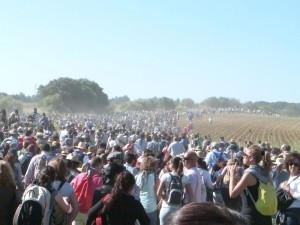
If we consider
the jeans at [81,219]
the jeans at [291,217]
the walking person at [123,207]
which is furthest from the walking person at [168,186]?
the walking person at [123,207]

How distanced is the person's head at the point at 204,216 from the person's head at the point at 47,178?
4416 millimetres

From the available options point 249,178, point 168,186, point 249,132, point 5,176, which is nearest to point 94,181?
point 168,186

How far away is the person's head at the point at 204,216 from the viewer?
1475mm

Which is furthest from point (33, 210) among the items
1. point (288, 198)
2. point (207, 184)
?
point (207, 184)

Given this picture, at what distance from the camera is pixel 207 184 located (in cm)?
905

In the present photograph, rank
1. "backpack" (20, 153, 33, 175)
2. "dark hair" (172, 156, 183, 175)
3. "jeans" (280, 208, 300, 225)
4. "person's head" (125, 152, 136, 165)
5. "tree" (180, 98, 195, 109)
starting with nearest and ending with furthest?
"jeans" (280, 208, 300, 225), "dark hair" (172, 156, 183, 175), "person's head" (125, 152, 136, 165), "backpack" (20, 153, 33, 175), "tree" (180, 98, 195, 109)

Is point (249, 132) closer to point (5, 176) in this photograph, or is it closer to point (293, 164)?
point (293, 164)

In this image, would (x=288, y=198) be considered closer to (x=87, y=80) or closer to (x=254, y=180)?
(x=254, y=180)

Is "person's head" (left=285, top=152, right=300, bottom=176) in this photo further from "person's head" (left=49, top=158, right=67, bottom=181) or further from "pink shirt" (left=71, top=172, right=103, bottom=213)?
"person's head" (left=49, top=158, right=67, bottom=181)

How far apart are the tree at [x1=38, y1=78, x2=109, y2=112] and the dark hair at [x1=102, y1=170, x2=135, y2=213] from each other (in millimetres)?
86456

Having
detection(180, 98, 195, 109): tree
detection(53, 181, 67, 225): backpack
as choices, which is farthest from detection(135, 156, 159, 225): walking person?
detection(180, 98, 195, 109): tree

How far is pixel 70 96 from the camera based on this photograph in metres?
98.8

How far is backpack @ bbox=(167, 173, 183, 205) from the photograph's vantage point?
7.05 m

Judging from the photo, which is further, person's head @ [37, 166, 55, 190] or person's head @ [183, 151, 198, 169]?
person's head @ [183, 151, 198, 169]
